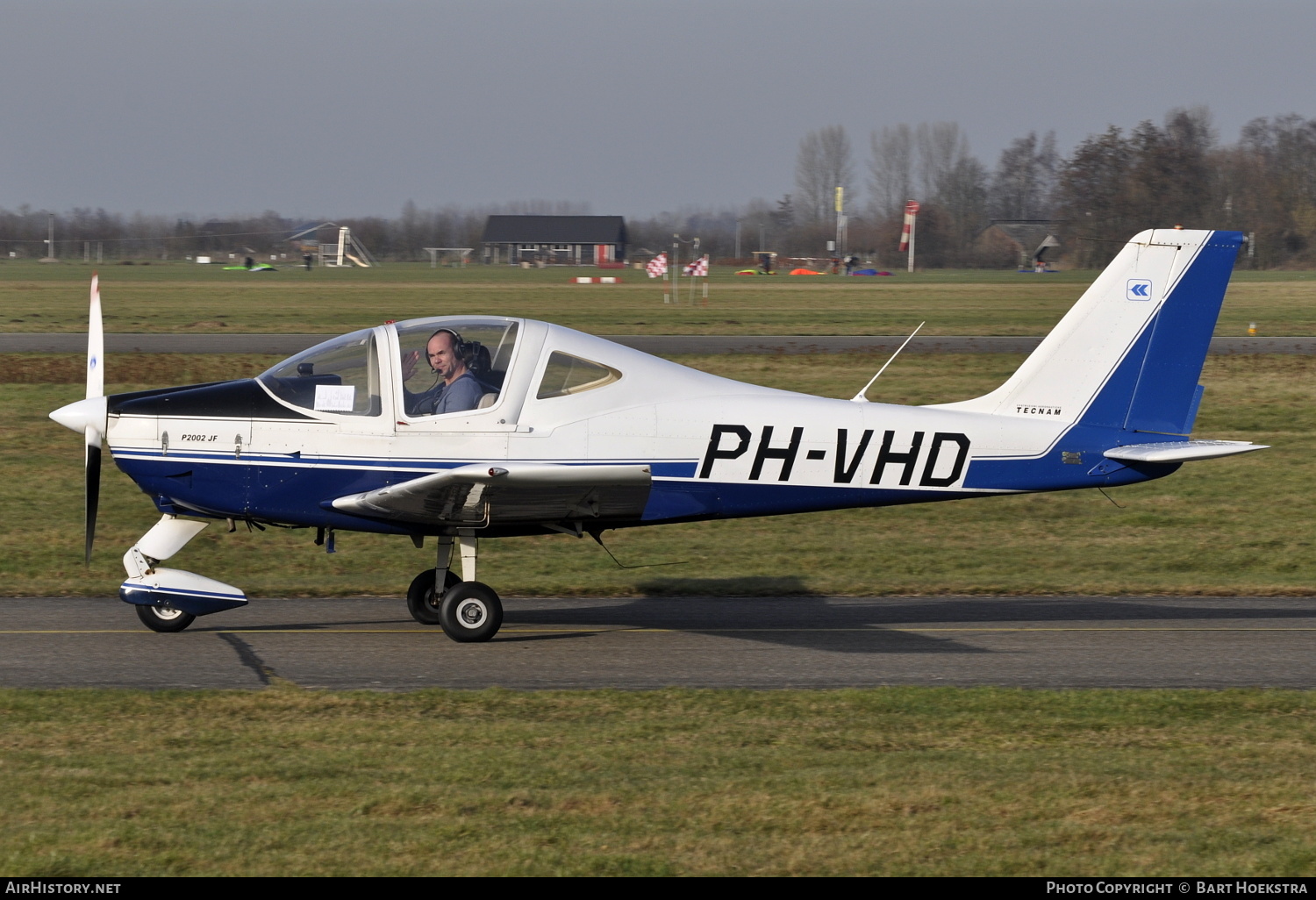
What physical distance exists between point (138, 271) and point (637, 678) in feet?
A: 295

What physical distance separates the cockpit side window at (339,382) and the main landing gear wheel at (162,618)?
169cm

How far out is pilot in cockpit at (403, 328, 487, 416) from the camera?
8508mm

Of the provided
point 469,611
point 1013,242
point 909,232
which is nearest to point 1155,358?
point 469,611

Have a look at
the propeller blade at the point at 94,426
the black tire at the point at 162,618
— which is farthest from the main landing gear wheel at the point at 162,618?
the propeller blade at the point at 94,426

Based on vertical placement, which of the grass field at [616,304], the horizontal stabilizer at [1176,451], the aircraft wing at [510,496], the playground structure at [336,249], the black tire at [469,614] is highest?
the playground structure at [336,249]

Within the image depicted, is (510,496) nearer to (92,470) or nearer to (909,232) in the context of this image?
(92,470)

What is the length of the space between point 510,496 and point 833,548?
5008 millimetres

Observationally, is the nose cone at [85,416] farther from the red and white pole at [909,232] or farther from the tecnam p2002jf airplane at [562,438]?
the red and white pole at [909,232]

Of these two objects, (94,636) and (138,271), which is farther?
(138,271)

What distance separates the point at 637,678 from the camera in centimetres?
784

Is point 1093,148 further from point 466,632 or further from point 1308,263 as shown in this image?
point 466,632

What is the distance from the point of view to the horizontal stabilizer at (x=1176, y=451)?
8734 mm

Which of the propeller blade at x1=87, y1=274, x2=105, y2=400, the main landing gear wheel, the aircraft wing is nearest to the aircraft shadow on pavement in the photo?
the aircraft wing

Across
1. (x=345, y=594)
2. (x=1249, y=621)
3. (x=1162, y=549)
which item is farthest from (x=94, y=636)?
(x=1162, y=549)
